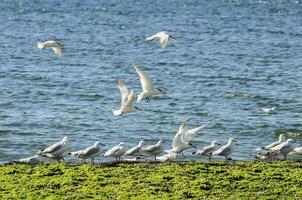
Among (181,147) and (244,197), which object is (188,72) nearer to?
(181,147)

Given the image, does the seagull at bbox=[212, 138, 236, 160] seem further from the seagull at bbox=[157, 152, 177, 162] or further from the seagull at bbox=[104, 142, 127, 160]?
the seagull at bbox=[104, 142, 127, 160]

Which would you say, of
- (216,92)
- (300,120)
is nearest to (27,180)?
(300,120)

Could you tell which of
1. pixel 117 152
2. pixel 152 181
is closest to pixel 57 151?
pixel 117 152

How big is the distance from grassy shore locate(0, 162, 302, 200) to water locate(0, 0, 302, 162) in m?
4.31

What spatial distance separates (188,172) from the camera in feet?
65.8

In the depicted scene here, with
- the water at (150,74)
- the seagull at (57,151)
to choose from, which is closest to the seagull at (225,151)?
the water at (150,74)

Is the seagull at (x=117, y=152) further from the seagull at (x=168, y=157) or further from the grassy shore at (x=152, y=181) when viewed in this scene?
the grassy shore at (x=152, y=181)

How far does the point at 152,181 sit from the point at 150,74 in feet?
80.0

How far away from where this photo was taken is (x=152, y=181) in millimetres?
19156

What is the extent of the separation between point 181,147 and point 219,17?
5111cm

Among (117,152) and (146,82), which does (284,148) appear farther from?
(117,152)

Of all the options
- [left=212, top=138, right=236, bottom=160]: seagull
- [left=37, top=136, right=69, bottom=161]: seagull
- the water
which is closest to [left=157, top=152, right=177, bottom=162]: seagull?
[left=212, top=138, right=236, bottom=160]: seagull

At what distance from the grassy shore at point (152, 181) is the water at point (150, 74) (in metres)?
4.31

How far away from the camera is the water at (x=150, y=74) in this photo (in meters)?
29.4
